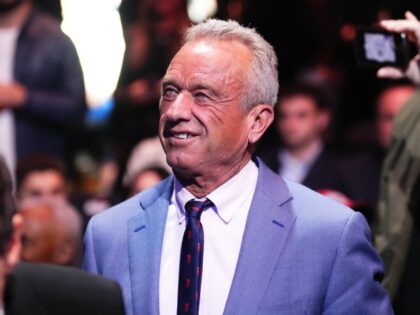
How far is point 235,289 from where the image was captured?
3.66 m

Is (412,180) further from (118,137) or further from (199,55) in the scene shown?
(118,137)

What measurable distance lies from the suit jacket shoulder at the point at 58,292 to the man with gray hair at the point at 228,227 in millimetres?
578

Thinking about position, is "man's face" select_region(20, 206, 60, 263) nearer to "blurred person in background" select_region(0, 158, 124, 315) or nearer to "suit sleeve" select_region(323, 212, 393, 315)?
"suit sleeve" select_region(323, 212, 393, 315)

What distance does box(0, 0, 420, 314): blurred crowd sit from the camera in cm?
684

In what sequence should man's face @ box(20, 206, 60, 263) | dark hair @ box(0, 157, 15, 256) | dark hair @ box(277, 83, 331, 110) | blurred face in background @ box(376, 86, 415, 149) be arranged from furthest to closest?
dark hair @ box(277, 83, 331, 110), blurred face in background @ box(376, 86, 415, 149), man's face @ box(20, 206, 60, 263), dark hair @ box(0, 157, 15, 256)

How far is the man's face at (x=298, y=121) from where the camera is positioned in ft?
26.1

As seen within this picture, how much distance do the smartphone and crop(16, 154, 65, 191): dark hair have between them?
120 inches

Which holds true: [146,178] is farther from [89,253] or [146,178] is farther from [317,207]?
[317,207]

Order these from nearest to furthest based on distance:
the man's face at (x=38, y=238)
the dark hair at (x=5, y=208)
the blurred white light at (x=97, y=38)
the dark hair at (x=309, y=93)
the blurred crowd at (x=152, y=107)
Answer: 1. the dark hair at (x=5, y=208)
2. the man's face at (x=38, y=238)
3. the blurred crowd at (x=152, y=107)
4. the dark hair at (x=309, y=93)
5. the blurred white light at (x=97, y=38)

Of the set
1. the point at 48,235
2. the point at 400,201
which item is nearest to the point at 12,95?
the point at 48,235

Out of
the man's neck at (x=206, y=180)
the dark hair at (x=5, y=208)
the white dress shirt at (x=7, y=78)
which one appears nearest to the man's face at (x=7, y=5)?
the white dress shirt at (x=7, y=78)

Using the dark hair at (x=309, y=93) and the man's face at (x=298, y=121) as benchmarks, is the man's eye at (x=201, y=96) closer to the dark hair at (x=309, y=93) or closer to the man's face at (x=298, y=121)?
the man's face at (x=298, y=121)

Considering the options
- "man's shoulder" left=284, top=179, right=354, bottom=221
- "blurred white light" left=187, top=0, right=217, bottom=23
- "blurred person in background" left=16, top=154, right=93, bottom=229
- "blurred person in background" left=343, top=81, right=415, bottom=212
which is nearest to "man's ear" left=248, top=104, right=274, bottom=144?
"man's shoulder" left=284, top=179, right=354, bottom=221

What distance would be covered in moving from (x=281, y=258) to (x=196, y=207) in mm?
328
